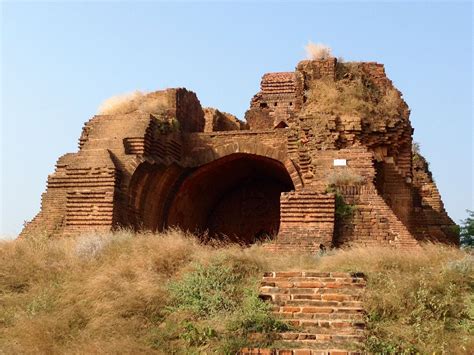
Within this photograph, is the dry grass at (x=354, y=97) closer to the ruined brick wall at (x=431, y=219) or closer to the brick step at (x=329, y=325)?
the ruined brick wall at (x=431, y=219)

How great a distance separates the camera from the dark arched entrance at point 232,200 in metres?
15.7

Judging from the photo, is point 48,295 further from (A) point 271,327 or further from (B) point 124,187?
(B) point 124,187

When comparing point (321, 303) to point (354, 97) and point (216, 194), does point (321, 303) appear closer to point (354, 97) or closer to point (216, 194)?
point (354, 97)

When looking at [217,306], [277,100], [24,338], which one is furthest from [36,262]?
[277,100]

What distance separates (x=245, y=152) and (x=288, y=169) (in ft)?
4.15

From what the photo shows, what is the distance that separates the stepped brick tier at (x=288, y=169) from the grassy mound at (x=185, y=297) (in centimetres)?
208

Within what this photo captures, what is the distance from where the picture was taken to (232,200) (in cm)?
1808

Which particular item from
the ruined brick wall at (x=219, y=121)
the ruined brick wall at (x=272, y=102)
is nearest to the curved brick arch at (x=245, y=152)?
the ruined brick wall at (x=219, y=121)

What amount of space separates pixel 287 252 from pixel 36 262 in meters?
3.90

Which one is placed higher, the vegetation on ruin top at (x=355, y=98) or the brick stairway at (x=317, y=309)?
the vegetation on ruin top at (x=355, y=98)

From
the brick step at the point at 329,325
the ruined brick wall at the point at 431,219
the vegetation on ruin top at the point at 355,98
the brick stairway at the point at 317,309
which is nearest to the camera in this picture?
the brick stairway at the point at 317,309

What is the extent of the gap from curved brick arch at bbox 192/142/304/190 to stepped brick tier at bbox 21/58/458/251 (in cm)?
2

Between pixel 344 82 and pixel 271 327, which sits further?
pixel 344 82

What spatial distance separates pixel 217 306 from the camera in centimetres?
740
